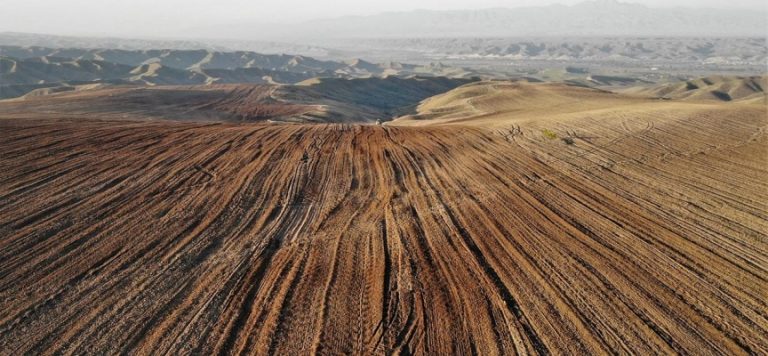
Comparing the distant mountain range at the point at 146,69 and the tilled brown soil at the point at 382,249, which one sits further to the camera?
the distant mountain range at the point at 146,69

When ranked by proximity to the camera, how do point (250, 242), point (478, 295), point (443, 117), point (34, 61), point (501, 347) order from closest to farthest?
point (501, 347) < point (478, 295) < point (250, 242) < point (443, 117) < point (34, 61)

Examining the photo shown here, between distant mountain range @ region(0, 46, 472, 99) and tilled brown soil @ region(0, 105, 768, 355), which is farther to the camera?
distant mountain range @ region(0, 46, 472, 99)

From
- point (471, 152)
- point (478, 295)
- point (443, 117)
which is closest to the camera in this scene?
point (478, 295)

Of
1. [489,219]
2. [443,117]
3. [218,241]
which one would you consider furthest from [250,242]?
[443,117]

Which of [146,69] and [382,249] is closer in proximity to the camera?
[382,249]

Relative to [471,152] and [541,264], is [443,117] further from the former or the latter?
[541,264]

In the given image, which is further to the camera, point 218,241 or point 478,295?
point 218,241

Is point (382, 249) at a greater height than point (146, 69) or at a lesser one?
lesser
